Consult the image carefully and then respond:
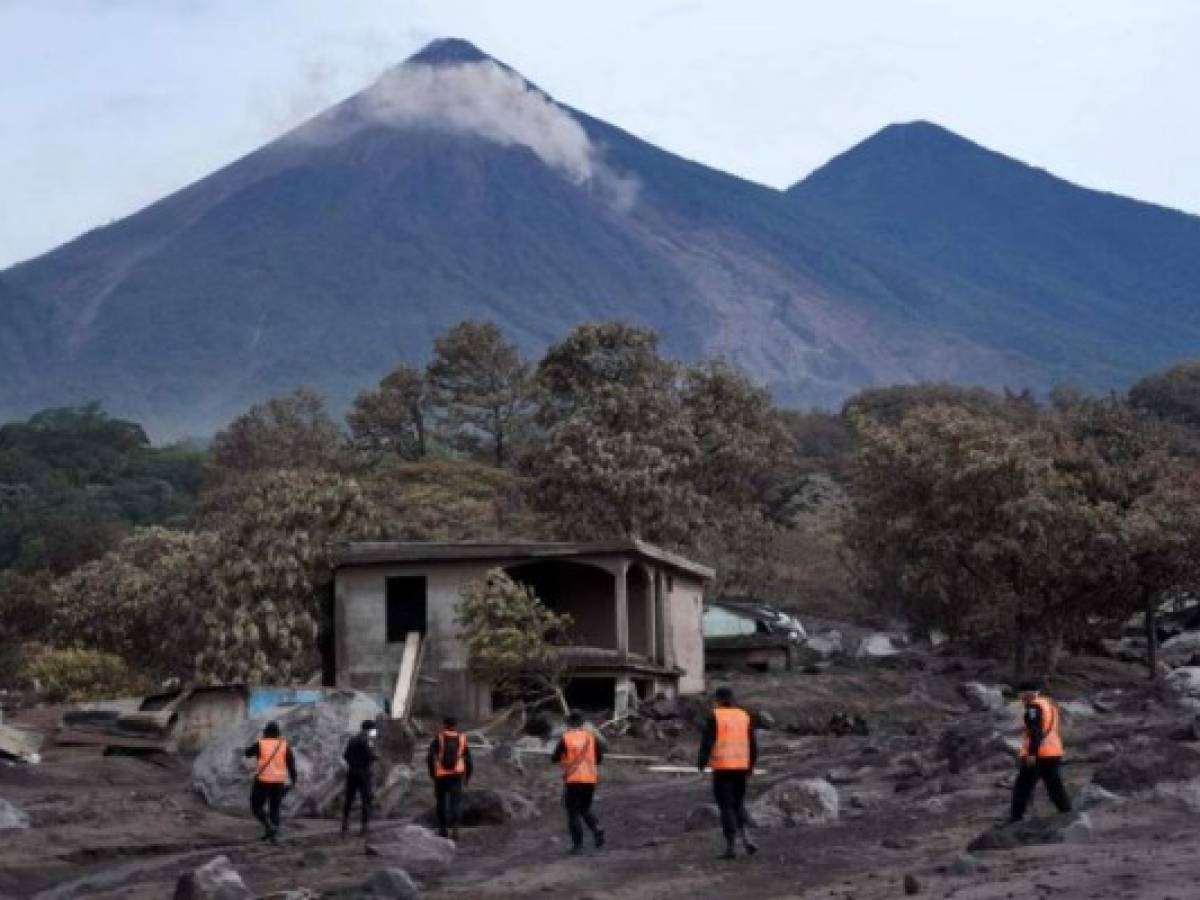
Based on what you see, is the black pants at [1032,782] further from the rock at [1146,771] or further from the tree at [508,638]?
the tree at [508,638]

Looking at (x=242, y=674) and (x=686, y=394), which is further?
(x=686, y=394)

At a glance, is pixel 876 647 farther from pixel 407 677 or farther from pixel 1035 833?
pixel 1035 833

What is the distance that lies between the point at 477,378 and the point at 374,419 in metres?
4.01

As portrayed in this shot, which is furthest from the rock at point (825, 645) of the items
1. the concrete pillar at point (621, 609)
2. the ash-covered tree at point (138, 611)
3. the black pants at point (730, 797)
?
the black pants at point (730, 797)

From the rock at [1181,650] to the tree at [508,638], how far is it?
56.0ft

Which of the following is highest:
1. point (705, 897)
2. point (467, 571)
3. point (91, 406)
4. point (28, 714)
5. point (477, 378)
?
point (91, 406)

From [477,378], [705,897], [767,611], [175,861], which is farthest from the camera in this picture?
[477,378]

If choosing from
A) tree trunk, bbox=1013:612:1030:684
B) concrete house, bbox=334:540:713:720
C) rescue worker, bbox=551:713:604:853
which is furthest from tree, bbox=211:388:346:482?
rescue worker, bbox=551:713:604:853

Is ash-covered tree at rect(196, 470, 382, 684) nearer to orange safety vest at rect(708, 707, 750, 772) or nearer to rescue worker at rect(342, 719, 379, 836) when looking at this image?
rescue worker at rect(342, 719, 379, 836)

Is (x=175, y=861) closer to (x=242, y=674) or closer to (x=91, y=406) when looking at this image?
(x=242, y=674)

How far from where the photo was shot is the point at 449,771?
1981cm

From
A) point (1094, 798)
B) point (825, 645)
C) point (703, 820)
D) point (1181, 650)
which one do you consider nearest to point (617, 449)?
point (825, 645)

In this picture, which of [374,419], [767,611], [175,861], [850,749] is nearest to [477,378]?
[374,419]

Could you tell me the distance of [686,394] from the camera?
5491 cm
